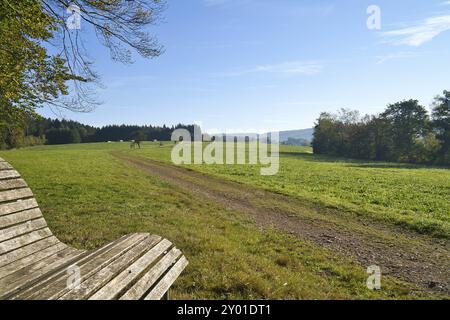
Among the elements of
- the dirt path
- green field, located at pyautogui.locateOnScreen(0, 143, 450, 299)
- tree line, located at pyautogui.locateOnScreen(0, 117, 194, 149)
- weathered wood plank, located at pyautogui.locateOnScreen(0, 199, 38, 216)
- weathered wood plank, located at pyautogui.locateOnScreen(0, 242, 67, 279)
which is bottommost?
the dirt path

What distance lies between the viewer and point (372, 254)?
7.83m

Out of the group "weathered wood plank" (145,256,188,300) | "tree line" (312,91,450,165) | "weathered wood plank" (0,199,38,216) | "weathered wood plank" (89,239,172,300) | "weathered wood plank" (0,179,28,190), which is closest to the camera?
"weathered wood plank" (89,239,172,300)

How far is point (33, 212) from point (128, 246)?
203 cm

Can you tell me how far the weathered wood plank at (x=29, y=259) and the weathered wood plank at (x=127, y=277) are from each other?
1.75 meters

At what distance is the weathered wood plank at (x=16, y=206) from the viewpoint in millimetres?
4578

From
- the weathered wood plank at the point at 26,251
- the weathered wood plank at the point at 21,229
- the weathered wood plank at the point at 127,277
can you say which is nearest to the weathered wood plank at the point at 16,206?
the weathered wood plank at the point at 21,229

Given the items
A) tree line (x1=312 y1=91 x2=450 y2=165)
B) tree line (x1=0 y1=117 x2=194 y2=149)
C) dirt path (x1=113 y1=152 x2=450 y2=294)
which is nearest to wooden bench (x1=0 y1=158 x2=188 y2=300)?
dirt path (x1=113 y1=152 x2=450 y2=294)

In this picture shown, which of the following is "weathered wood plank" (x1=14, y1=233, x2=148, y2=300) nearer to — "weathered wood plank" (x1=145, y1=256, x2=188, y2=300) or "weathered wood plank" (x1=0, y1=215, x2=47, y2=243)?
"weathered wood plank" (x1=145, y1=256, x2=188, y2=300)

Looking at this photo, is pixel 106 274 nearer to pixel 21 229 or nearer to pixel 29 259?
pixel 29 259

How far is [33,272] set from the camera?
167 inches

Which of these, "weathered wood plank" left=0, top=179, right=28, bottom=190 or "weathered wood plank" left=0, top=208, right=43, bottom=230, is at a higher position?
"weathered wood plank" left=0, top=179, right=28, bottom=190

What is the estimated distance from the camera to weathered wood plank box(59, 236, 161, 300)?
2.89 m
